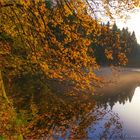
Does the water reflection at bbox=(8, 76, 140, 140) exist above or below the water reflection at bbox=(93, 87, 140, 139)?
above

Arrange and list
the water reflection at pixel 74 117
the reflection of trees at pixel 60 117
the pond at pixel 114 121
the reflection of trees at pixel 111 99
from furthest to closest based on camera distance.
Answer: the reflection of trees at pixel 111 99 → the pond at pixel 114 121 → the water reflection at pixel 74 117 → the reflection of trees at pixel 60 117

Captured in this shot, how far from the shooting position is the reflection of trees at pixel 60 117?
17625mm

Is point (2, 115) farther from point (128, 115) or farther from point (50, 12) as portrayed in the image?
point (128, 115)

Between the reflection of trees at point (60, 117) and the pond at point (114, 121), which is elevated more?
the reflection of trees at point (60, 117)

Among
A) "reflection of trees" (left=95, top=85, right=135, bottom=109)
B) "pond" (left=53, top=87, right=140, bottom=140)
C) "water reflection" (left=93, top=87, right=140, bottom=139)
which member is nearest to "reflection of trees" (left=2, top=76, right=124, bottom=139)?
"pond" (left=53, top=87, right=140, bottom=140)

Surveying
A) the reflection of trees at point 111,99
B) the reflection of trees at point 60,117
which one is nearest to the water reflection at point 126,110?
the reflection of trees at point 111,99

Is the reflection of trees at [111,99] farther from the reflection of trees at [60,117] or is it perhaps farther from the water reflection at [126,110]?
the reflection of trees at [60,117]

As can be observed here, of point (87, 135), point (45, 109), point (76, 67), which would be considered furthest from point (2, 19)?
point (45, 109)

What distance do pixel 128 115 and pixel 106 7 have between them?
19.3m

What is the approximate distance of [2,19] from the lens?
1183 centimetres

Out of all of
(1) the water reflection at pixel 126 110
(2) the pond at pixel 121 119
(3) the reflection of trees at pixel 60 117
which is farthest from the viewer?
(1) the water reflection at pixel 126 110

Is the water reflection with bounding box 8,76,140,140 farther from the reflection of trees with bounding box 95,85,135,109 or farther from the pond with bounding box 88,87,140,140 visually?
the reflection of trees with bounding box 95,85,135,109

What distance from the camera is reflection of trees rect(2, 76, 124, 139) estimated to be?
17.6 m

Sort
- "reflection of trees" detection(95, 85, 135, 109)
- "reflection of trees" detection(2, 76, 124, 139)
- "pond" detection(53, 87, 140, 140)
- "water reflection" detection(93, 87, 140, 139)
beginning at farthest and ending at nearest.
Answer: "reflection of trees" detection(95, 85, 135, 109) → "water reflection" detection(93, 87, 140, 139) → "pond" detection(53, 87, 140, 140) → "reflection of trees" detection(2, 76, 124, 139)
